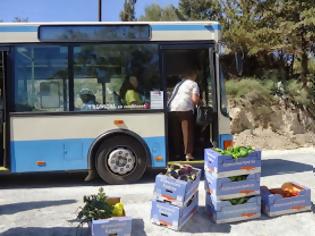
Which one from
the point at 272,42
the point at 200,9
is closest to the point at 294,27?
the point at 272,42

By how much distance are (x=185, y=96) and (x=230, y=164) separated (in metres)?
2.84

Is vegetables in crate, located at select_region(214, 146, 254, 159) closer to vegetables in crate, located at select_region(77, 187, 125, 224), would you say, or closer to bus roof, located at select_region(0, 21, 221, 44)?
vegetables in crate, located at select_region(77, 187, 125, 224)

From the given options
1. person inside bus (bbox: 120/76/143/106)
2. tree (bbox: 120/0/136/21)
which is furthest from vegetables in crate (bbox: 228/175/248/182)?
tree (bbox: 120/0/136/21)

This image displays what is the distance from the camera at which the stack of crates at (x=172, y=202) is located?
5.80 m

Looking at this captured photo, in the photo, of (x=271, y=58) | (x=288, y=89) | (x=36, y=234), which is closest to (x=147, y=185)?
(x=36, y=234)

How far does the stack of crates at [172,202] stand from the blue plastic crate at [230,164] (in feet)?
1.03

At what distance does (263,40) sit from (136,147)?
29.8 ft

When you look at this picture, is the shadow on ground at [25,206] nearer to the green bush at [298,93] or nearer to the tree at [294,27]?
the green bush at [298,93]

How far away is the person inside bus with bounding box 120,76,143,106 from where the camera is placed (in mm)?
8461

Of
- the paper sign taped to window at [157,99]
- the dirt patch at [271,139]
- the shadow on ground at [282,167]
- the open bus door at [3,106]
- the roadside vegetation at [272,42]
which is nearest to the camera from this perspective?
the open bus door at [3,106]

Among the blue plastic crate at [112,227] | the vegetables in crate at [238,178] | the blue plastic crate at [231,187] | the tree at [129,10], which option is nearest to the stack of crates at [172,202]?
the blue plastic crate at [231,187]

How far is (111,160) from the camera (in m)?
8.50

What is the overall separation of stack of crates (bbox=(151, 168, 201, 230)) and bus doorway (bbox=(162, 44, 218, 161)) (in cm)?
276

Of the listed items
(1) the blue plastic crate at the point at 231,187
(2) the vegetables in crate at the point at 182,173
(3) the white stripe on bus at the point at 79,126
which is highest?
(3) the white stripe on bus at the point at 79,126
